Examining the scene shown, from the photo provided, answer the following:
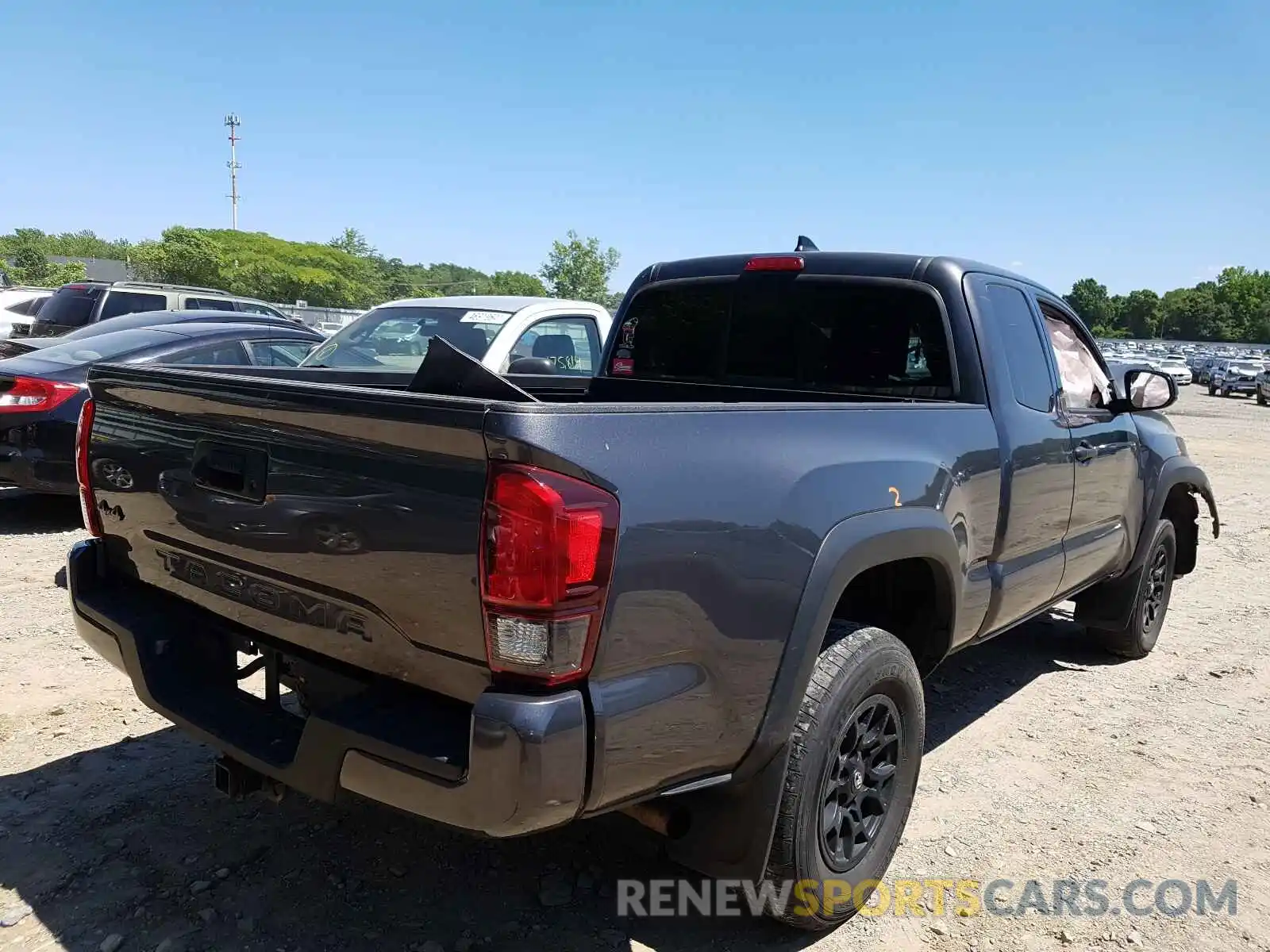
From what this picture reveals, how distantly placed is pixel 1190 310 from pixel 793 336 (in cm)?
15090

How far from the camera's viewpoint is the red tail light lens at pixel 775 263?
12.6ft

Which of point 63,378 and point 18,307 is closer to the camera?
point 63,378

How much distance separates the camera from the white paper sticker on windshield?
7180 mm

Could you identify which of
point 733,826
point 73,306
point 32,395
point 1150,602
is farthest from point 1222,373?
point 733,826

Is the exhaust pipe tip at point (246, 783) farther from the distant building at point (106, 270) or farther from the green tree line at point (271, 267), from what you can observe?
the distant building at point (106, 270)

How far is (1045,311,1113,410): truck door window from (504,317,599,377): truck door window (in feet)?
12.0

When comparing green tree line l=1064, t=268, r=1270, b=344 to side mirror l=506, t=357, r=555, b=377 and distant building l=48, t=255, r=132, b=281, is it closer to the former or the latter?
distant building l=48, t=255, r=132, b=281

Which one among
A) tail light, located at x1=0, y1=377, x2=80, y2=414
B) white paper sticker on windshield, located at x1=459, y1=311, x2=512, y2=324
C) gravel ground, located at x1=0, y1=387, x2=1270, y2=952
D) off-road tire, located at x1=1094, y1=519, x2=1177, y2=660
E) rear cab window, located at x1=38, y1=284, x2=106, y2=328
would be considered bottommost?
gravel ground, located at x1=0, y1=387, x2=1270, y2=952

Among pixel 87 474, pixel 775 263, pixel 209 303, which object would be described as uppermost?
pixel 775 263

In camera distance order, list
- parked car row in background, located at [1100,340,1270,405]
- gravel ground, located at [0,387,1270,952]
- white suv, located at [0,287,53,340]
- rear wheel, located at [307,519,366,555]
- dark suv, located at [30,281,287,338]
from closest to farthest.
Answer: rear wheel, located at [307,519,366,555]
gravel ground, located at [0,387,1270,952]
dark suv, located at [30,281,287,338]
white suv, located at [0,287,53,340]
parked car row in background, located at [1100,340,1270,405]

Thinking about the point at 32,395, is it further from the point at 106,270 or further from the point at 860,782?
the point at 106,270

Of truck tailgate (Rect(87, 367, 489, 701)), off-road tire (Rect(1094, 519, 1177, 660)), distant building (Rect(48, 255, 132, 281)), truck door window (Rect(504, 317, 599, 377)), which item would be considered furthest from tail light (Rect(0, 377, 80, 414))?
distant building (Rect(48, 255, 132, 281))

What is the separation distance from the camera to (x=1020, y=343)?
12.4 feet

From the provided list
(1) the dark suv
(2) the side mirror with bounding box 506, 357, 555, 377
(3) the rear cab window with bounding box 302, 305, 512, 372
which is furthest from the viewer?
(1) the dark suv
